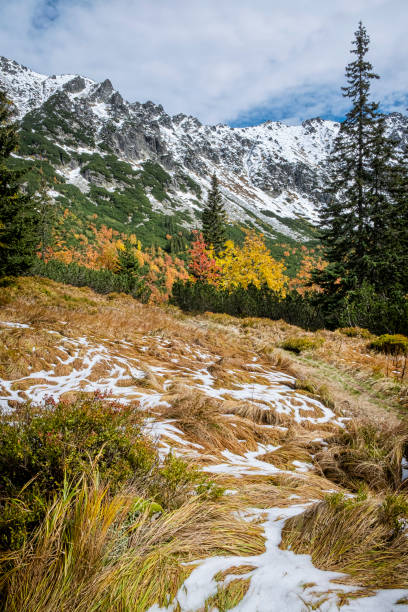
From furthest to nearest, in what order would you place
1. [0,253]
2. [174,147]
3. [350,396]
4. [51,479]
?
1. [174,147]
2. [0,253]
3. [350,396]
4. [51,479]

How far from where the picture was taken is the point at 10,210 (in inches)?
510

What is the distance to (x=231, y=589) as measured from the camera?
102cm

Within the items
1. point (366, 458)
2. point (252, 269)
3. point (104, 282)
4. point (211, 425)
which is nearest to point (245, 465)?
point (211, 425)

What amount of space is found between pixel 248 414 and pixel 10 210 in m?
14.2

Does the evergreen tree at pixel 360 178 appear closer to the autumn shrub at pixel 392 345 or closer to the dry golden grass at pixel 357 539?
the autumn shrub at pixel 392 345

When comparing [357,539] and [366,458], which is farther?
[366,458]

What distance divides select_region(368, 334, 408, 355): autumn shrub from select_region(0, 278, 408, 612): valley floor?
0.36 meters

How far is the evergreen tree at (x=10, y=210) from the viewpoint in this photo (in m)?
12.9

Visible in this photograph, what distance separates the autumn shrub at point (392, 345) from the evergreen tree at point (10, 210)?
568 inches

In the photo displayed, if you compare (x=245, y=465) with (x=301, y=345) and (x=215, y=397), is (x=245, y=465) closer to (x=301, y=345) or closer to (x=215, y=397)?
(x=215, y=397)

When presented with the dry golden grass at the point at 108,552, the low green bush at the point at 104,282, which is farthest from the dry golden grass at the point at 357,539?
the low green bush at the point at 104,282

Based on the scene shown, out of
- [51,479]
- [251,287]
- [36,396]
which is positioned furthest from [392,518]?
[251,287]

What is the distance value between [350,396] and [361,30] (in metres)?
19.7

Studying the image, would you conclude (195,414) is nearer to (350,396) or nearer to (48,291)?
(350,396)
